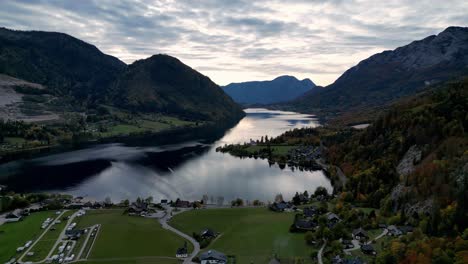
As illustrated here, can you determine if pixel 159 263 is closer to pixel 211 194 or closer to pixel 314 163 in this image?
pixel 211 194

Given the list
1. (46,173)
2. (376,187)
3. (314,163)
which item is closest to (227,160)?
(314,163)

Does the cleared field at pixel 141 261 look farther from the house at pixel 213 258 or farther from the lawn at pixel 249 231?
the lawn at pixel 249 231

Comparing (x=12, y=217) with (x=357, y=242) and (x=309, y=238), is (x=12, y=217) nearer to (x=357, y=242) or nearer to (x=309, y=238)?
(x=309, y=238)

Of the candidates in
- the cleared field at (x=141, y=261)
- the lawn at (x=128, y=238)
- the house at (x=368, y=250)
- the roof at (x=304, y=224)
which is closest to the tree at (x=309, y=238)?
the roof at (x=304, y=224)

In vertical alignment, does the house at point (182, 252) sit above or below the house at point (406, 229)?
below

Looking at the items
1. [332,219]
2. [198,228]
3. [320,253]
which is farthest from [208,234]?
[332,219]

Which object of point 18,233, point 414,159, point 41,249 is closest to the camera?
point 41,249
